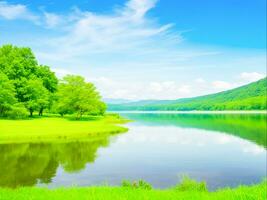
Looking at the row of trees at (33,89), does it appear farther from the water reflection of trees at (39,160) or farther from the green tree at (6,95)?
the water reflection of trees at (39,160)

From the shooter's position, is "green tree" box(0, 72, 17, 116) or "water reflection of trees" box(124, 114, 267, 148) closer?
"water reflection of trees" box(124, 114, 267, 148)

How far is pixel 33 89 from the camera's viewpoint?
94.4 m

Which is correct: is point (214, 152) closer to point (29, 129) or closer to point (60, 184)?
point (60, 184)

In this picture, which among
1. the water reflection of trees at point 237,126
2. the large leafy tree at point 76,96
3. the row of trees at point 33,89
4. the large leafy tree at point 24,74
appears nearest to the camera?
the water reflection of trees at point 237,126

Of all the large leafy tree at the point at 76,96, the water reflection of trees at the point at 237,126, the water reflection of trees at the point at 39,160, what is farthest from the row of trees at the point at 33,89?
the water reflection of trees at the point at 39,160

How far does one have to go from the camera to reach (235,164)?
3831 centimetres

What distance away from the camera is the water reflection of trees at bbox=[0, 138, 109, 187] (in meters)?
29.5

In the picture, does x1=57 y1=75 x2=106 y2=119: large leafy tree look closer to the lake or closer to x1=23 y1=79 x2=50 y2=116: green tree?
x1=23 y1=79 x2=50 y2=116: green tree

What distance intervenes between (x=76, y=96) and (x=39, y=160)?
219 ft

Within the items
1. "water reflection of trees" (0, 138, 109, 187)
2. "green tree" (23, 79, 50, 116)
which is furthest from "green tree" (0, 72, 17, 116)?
"water reflection of trees" (0, 138, 109, 187)

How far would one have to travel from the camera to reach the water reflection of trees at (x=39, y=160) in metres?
29.5

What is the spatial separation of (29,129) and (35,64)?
1914 inches

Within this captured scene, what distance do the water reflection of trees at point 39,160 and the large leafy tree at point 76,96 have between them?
50.0 metres

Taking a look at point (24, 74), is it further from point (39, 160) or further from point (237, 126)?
point (237, 126)
